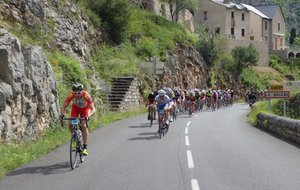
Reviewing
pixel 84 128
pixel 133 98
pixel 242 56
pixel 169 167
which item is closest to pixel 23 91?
pixel 84 128

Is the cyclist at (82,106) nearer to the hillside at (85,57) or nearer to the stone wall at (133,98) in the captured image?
the hillside at (85,57)

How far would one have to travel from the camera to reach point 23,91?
14.0 metres

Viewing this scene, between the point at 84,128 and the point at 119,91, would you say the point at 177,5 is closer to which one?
the point at 119,91

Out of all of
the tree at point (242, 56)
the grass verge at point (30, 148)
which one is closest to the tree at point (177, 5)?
the tree at point (242, 56)

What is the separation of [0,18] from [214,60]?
43122 millimetres

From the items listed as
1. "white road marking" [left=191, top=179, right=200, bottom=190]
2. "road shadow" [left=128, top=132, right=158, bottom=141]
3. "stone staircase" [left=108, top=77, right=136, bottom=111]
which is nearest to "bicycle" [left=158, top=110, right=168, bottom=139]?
"road shadow" [left=128, top=132, right=158, bottom=141]

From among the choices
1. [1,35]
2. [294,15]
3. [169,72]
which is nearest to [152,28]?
[169,72]

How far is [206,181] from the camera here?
28.3 ft

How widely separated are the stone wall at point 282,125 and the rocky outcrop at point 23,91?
804cm

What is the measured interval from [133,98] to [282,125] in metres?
19.3

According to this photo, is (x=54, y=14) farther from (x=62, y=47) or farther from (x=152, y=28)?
(x=152, y=28)

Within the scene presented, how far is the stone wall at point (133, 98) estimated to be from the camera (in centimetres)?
3316

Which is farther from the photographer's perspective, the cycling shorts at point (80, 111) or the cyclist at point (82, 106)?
the cycling shorts at point (80, 111)

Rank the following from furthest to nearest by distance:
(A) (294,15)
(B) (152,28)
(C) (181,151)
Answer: (A) (294,15) → (B) (152,28) → (C) (181,151)
